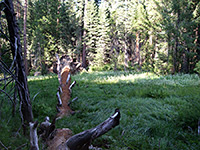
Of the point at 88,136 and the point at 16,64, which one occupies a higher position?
the point at 16,64

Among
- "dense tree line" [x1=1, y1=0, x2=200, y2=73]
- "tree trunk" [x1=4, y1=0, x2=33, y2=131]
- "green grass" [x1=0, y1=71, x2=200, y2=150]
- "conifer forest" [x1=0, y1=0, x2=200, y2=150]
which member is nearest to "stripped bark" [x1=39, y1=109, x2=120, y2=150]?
"conifer forest" [x1=0, y1=0, x2=200, y2=150]

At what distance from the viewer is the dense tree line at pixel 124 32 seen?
1447 centimetres

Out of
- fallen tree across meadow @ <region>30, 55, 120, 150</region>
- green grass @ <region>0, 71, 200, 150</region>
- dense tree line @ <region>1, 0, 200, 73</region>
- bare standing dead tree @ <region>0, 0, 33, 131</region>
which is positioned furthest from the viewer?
dense tree line @ <region>1, 0, 200, 73</region>

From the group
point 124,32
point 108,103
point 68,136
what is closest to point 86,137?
point 68,136

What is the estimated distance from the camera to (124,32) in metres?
22.1

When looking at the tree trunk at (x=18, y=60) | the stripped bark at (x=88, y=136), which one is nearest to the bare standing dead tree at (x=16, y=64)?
the tree trunk at (x=18, y=60)

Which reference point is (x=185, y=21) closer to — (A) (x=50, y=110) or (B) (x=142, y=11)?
(B) (x=142, y=11)

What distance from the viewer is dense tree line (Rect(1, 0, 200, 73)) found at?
47.5 feet

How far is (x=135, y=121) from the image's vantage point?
4.38 metres

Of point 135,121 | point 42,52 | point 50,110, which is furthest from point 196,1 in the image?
point 42,52

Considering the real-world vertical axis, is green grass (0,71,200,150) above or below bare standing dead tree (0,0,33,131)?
below

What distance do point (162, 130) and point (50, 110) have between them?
11.5 ft

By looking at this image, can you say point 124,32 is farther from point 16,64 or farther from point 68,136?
point 16,64

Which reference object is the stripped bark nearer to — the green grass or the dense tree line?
the green grass
